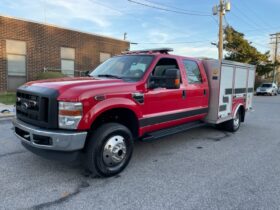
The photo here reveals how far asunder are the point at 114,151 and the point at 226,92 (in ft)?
12.5

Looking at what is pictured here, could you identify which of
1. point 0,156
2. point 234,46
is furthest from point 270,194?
point 234,46

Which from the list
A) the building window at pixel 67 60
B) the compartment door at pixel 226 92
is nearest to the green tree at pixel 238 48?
the building window at pixel 67 60

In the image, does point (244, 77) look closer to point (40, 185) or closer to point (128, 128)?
point (128, 128)

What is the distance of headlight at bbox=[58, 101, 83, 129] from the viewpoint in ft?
11.2

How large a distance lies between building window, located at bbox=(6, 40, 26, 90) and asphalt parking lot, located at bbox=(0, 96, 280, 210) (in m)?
9.52

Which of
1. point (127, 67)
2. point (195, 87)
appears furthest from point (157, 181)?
point (195, 87)

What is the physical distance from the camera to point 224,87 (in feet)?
20.9

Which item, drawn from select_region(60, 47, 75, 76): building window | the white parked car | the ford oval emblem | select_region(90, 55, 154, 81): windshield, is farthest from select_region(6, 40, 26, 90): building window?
the white parked car

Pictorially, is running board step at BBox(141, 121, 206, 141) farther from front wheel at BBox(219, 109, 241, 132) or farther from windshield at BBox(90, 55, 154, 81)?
front wheel at BBox(219, 109, 241, 132)

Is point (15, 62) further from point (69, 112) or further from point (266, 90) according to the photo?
point (266, 90)

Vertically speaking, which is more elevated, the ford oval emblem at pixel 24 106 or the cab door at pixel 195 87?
the cab door at pixel 195 87

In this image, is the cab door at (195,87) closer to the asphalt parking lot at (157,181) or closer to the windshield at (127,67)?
the asphalt parking lot at (157,181)

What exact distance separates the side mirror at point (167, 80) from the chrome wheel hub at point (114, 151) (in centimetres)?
113

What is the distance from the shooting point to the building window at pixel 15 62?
45.2 ft
